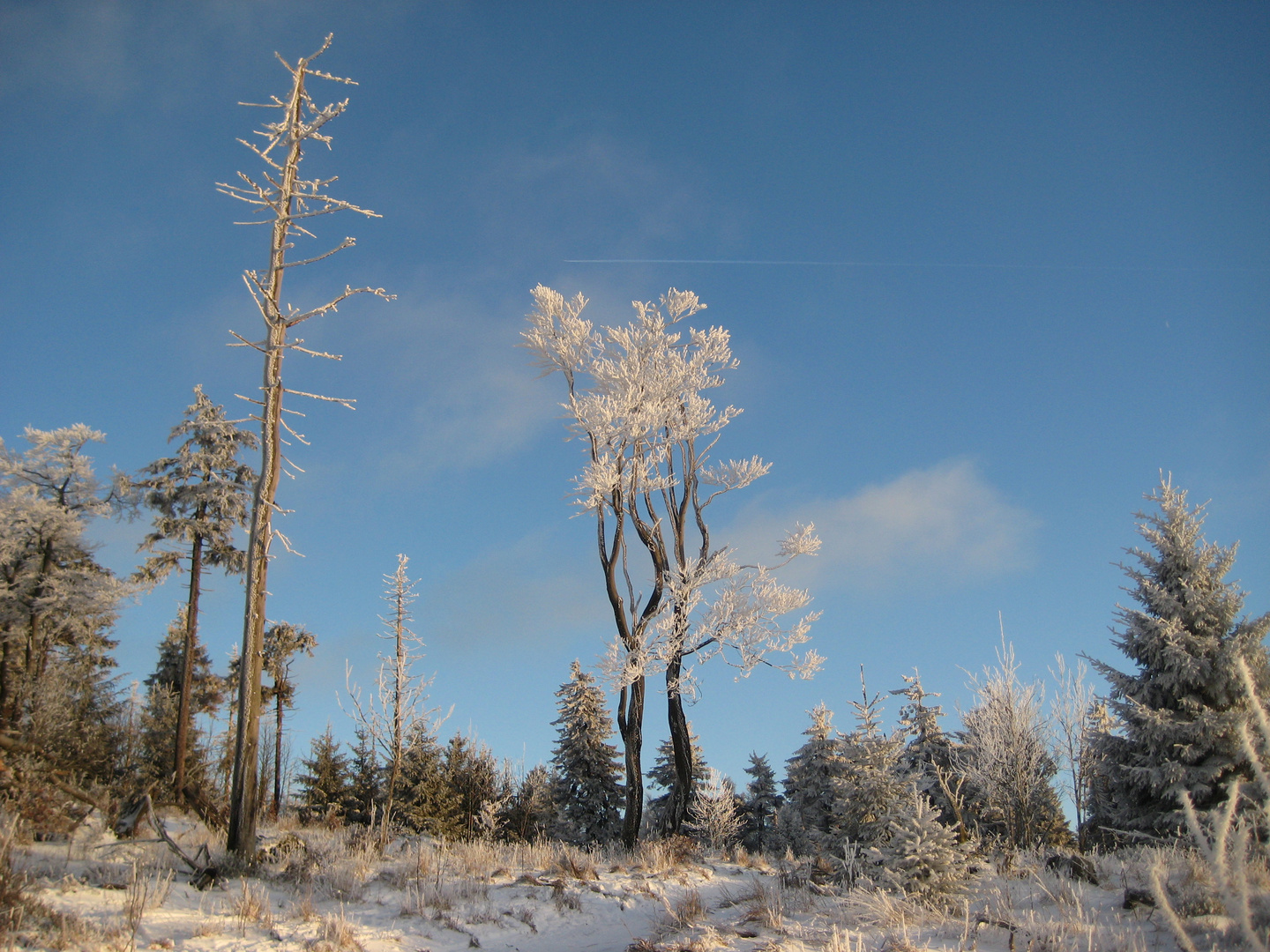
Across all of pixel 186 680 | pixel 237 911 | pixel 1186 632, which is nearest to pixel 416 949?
pixel 237 911

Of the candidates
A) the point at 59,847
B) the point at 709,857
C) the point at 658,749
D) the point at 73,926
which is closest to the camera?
the point at 73,926

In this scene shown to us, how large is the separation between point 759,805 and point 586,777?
31.2 ft

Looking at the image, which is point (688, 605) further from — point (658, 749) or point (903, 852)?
point (658, 749)

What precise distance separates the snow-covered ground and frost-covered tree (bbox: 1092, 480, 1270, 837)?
24.6 feet

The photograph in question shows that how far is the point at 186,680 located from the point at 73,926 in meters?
16.6

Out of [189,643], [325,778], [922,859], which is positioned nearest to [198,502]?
[189,643]

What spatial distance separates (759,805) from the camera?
3462cm

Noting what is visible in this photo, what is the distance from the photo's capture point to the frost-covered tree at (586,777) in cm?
2956

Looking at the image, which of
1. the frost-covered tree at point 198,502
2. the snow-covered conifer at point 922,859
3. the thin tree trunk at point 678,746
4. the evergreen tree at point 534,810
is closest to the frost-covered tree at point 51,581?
the frost-covered tree at point 198,502

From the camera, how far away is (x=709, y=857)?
13062 mm

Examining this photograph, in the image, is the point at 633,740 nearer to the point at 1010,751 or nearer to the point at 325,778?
the point at 1010,751

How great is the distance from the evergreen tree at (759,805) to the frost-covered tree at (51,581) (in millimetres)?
25127

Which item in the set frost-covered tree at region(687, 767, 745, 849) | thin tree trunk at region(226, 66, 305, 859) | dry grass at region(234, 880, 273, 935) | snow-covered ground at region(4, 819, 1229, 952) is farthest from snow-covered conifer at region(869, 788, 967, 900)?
frost-covered tree at region(687, 767, 745, 849)

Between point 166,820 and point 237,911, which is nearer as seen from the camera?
point 237,911
